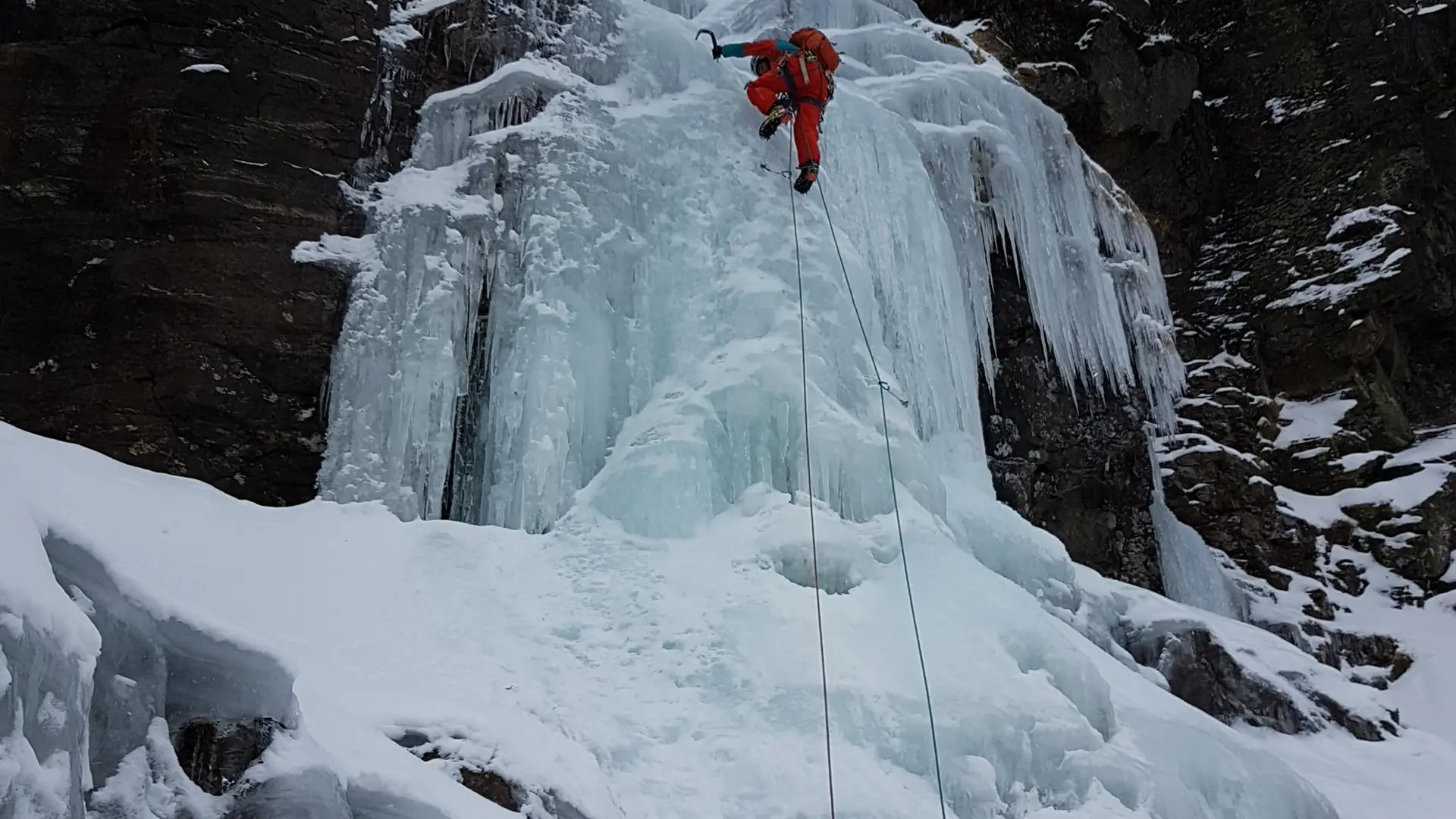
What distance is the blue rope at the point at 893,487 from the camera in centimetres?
427

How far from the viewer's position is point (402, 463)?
565 centimetres

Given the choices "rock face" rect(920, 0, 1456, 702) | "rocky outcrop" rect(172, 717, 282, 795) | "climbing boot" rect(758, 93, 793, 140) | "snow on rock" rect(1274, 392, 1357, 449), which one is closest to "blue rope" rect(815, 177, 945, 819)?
"climbing boot" rect(758, 93, 793, 140)

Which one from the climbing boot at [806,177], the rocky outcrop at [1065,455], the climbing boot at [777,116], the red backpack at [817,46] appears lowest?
the rocky outcrop at [1065,455]

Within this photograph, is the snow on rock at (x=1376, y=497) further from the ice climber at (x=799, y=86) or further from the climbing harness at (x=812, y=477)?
the ice climber at (x=799, y=86)

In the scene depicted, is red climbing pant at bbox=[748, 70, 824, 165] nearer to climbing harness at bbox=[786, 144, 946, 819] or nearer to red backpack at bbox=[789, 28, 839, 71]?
red backpack at bbox=[789, 28, 839, 71]

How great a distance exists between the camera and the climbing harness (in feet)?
13.7

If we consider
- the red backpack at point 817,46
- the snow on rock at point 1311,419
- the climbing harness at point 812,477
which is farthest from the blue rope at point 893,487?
the snow on rock at point 1311,419

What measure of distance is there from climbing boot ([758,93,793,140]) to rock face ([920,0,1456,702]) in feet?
21.3

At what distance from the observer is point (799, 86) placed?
666cm

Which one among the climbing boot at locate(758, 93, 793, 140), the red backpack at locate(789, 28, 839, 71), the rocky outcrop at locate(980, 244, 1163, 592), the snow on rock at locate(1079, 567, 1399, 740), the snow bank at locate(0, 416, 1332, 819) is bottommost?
the snow on rock at locate(1079, 567, 1399, 740)

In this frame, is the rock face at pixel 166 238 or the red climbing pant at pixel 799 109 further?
the red climbing pant at pixel 799 109

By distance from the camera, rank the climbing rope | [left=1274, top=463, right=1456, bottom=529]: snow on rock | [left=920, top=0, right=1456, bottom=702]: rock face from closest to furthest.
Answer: the climbing rope → [left=920, top=0, right=1456, bottom=702]: rock face → [left=1274, top=463, right=1456, bottom=529]: snow on rock

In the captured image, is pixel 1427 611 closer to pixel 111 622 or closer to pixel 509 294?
pixel 509 294

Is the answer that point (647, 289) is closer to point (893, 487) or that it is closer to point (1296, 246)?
point (893, 487)
